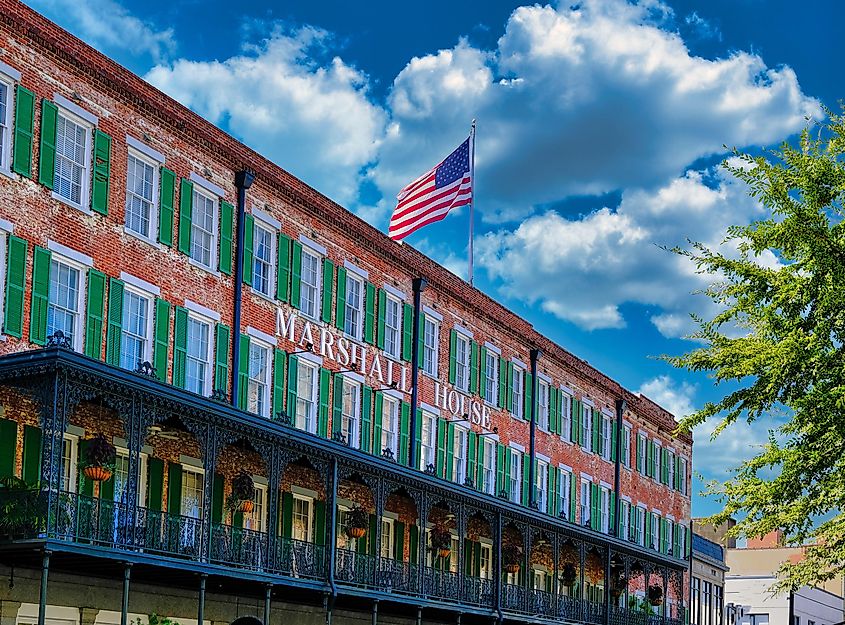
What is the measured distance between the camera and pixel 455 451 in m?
43.0

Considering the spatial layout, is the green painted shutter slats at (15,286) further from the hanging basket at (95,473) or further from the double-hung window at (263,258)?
the double-hung window at (263,258)

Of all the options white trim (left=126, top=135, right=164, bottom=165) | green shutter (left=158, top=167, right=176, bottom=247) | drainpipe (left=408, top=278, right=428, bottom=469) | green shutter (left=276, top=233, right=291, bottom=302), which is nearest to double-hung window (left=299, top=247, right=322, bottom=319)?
green shutter (left=276, top=233, right=291, bottom=302)

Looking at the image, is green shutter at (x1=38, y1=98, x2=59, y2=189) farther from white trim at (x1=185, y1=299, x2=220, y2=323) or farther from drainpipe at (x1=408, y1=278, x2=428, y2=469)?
drainpipe at (x1=408, y1=278, x2=428, y2=469)

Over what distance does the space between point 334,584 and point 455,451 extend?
12.4m

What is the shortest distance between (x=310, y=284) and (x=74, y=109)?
975cm

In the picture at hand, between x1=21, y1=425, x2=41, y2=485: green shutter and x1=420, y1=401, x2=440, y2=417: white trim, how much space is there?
16.8 meters

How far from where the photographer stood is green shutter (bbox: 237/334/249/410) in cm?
3189

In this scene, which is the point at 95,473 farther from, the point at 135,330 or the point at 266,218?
the point at 266,218

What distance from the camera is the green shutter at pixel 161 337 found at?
29078 mm

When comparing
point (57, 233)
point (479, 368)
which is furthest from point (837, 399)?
point (479, 368)

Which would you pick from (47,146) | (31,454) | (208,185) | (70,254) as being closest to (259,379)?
(208,185)

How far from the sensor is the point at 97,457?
80.5 feet

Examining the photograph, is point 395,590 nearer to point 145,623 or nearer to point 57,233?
point 145,623

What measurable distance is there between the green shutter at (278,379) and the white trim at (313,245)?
3174 millimetres
